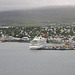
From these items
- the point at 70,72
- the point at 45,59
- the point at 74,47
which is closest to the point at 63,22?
the point at 74,47

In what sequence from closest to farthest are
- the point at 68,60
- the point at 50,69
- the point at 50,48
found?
the point at 50,69
the point at 68,60
the point at 50,48

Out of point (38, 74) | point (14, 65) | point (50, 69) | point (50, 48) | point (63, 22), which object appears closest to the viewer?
point (38, 74)

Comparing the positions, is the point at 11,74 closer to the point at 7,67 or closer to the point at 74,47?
the point at 7,67

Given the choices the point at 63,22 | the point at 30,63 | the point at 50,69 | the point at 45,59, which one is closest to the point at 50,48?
the point at 45,59

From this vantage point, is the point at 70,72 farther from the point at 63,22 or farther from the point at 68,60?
the point at 63,22

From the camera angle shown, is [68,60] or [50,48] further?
[50,48]

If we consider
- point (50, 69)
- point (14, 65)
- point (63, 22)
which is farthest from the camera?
point (63, 22)

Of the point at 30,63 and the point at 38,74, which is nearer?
the point at 38,74

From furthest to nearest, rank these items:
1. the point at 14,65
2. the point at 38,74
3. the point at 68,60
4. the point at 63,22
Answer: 1. the point at 63,22
2. the point at 68,60
3. the point at 14,65
4. the point at 38,74

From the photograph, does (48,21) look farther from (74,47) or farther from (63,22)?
(74,47)
